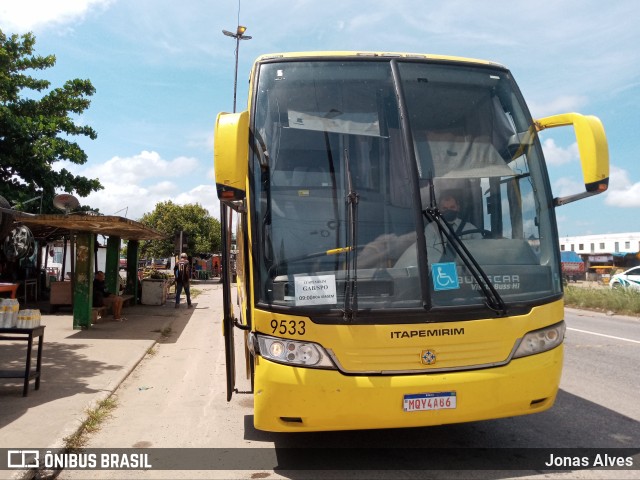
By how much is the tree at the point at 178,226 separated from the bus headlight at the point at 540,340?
4715 centimetres

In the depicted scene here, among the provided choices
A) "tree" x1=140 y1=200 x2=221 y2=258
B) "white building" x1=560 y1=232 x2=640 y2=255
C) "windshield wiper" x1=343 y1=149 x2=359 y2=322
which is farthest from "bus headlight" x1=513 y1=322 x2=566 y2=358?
"white building" x1=560 y1=232 x2=640 y2=255

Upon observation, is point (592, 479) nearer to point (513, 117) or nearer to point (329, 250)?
point (329, 250)

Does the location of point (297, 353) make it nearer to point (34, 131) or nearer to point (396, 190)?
point (396, 190)

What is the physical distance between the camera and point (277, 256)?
4.15 m

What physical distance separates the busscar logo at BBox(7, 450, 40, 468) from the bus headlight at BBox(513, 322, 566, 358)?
12.6 feet

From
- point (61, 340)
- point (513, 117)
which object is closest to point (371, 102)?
point (513, 117)

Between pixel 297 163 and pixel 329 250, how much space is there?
80 centimetres

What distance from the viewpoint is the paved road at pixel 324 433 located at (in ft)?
14.4

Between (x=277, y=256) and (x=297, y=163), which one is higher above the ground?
(x=297, y=163)

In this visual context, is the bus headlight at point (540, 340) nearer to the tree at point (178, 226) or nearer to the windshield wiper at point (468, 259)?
the windshield wiper at point (468, 259)

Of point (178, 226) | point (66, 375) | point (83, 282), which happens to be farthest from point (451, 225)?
point (178, 226)

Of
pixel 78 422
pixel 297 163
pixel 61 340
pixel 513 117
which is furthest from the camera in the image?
pixel 61 340

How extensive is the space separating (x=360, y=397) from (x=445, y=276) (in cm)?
108

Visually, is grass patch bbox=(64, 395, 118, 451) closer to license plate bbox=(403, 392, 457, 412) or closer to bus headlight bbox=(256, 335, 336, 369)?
bus headlight bbox=(256, 335, 336, 369)
